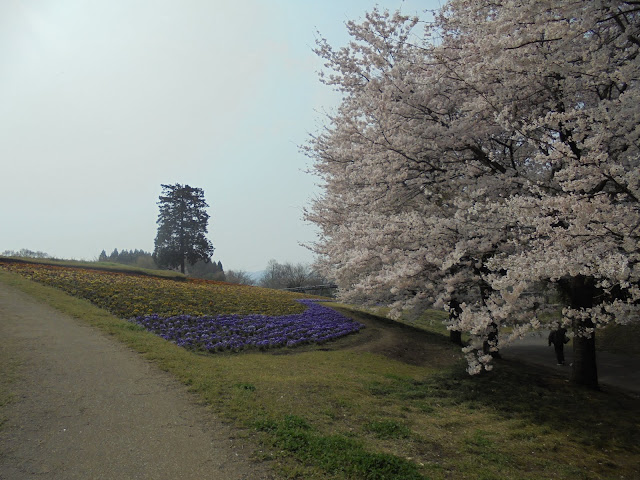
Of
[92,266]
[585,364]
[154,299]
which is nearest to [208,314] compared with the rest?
[154,299]

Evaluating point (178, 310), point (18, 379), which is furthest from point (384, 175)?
point (178, 310)

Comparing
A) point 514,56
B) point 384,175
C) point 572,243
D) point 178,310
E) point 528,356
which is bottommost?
point 528,356

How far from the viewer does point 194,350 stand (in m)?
9.44

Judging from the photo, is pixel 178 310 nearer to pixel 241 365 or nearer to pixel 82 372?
pixel 241 365

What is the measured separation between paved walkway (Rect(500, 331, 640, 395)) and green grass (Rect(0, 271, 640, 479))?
6.10 ft

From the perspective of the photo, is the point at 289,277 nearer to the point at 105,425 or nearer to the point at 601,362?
the point at 601,362

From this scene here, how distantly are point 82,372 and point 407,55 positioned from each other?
830 cm

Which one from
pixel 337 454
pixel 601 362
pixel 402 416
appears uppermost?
pixel 337 454

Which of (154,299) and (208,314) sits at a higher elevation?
(154,299)

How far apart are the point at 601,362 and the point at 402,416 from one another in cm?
1017

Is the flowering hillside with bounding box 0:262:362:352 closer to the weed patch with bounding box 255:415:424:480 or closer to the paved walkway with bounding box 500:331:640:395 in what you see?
the weed patch with bounding box 255:415:424:480

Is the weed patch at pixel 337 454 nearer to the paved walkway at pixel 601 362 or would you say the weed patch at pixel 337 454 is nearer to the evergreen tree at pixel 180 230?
the paved walkway at pixel 601 362

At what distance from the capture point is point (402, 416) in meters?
6.04

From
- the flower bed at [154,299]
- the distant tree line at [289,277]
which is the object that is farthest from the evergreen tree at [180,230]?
the flower bed at [154,299]
